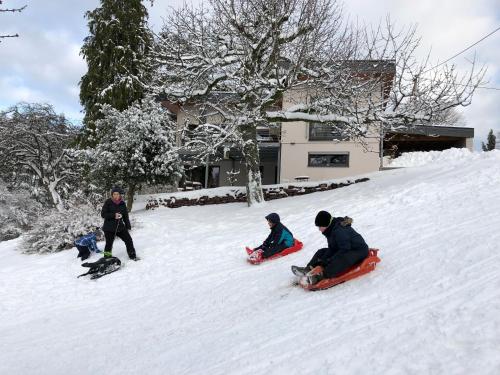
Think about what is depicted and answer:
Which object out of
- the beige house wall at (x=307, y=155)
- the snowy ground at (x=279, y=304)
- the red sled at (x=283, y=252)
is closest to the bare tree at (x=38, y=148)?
the beige house wall at (x=307, y=155)

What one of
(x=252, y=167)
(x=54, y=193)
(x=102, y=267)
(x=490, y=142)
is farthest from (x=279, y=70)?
(x=490, y=142)

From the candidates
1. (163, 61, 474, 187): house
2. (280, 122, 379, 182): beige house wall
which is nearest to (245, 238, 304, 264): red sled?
(163, 61, 474, 187): house

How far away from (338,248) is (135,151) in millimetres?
10690

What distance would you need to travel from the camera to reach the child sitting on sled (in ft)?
27.0

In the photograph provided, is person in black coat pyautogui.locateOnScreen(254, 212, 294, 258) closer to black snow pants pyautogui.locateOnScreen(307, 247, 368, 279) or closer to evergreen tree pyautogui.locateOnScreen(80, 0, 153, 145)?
black snow pants pyautogui.locateOnScreen(307, 247, 368, 279)

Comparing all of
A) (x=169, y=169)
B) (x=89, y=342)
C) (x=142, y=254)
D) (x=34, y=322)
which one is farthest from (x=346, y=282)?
(x=169, y=169)

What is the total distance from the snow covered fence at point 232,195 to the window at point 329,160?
18.9 feet

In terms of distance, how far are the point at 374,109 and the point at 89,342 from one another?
10377 millimetres

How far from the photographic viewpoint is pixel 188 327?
5.65 metres

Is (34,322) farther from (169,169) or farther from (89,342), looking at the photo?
(169,169)

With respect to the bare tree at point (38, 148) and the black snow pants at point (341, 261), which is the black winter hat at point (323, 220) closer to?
the black snow pants at point (341, 261)

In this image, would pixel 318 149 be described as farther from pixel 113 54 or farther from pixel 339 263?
pixel 339 263

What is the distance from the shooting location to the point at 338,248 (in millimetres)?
5762

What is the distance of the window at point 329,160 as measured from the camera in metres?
23.5
